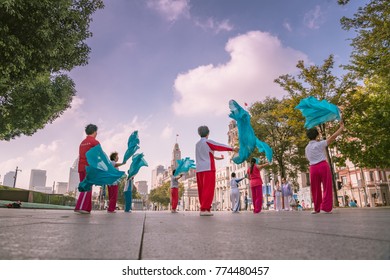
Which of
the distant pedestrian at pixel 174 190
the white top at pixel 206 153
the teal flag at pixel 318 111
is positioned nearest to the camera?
the white top at pixel 206 153

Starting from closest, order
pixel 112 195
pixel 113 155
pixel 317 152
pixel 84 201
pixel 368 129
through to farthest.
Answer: pixel 317 152 → pixel 84 201 → pixel 113 155 → pixel 112 195 → pixel 368 129

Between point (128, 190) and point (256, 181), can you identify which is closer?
point (256, 181)

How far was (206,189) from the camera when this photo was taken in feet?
24.6

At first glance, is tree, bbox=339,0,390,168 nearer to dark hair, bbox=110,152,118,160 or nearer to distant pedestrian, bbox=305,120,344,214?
distant pedestrian, bbox=305,120,344,214

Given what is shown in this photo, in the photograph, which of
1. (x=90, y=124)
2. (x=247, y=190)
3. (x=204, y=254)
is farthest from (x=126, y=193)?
(x=247, y=190)

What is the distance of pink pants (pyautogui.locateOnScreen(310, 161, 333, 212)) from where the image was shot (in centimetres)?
725

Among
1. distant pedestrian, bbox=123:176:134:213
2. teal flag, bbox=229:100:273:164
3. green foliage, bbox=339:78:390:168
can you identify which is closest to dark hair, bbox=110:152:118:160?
distant pedestrian, bbox=123:176:134:213

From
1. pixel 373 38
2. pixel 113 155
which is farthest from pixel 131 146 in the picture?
pixel 373 38

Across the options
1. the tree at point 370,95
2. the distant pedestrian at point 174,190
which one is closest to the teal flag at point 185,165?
the distant pedestrian at point 174,190

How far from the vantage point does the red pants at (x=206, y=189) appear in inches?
290

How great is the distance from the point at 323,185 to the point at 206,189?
3115mm

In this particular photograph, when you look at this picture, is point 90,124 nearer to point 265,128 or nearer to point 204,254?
point 204,254

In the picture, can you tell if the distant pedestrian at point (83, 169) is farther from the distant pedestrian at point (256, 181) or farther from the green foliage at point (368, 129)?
the green foliage at point (368, 129)

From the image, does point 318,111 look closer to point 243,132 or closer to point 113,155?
point 243,132
